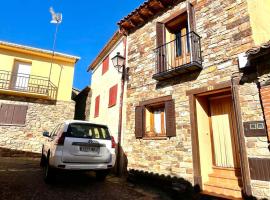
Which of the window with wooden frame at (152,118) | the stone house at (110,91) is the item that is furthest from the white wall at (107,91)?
the window with wooden frame at (152,118)

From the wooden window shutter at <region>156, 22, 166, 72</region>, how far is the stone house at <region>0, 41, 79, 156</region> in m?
9.78

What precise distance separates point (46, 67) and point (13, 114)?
4.05m

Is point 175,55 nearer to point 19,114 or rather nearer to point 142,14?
point 142,14

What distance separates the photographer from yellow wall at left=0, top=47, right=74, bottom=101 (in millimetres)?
14273

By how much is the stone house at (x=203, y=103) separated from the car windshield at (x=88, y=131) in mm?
1509

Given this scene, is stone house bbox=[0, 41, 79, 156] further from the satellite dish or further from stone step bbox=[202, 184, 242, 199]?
stone step bbox=[202, 184, 242, 199]

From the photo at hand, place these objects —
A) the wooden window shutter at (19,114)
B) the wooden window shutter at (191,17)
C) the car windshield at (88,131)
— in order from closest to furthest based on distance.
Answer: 1. the car windshield at (88,131)
2. the wooden window shutter at (191,17)
3. the wooden window shutter at (19,114)

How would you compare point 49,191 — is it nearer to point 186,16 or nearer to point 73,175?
point 73,175

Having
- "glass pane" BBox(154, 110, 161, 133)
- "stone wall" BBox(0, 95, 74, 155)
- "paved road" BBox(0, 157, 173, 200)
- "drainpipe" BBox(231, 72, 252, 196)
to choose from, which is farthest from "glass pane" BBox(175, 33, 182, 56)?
"stone wall" BBox(0, 95, 74, 155)

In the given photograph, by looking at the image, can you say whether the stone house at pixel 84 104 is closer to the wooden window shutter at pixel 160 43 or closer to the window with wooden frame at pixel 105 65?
the window with wooden frame at pixel 105 65

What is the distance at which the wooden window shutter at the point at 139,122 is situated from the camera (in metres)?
7.21

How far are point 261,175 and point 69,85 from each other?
13949 mm

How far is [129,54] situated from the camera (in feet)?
29.0

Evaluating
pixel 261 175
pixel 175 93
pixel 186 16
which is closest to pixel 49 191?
pixel 175 93
